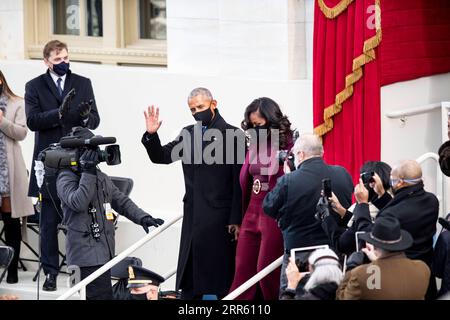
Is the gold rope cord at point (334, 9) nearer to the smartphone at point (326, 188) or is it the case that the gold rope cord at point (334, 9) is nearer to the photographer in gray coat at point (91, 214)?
the photographer in gray coat at point (91, 214)

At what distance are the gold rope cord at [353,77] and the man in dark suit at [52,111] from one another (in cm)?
173

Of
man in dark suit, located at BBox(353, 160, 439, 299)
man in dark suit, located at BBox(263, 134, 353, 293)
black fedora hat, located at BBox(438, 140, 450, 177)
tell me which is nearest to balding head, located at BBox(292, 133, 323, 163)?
man in dark suit, located at BBox(263, 134, 353, 293)

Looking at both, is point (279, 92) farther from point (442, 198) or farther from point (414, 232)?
point (414, 232)

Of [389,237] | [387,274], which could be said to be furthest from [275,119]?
[387,274]

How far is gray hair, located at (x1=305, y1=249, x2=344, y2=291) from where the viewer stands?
312 inches

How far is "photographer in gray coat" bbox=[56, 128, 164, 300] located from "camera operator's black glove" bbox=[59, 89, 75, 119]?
60 centimetres

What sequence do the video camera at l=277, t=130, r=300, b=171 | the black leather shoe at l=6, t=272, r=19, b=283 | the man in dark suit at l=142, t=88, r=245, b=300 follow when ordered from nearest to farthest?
the video camera at l=277, t=130, r=300, b=171, the man in dark suit at l=142, t=88, r=245, b=300, the black leather shoe at l=6, t=272, r=19, b=283

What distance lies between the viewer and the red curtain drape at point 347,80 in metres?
10.8

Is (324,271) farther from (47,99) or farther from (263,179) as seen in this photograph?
(47,99)

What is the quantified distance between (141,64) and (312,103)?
2097mm

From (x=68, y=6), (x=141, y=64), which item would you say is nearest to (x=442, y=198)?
(x=141, y=64)

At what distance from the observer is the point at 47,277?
1162cm

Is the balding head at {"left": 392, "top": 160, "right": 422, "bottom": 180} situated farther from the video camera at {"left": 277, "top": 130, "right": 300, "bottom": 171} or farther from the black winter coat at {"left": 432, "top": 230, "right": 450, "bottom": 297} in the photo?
the video camera at {"left": 277, "top": 130, "right": 300, "bottom": 171}

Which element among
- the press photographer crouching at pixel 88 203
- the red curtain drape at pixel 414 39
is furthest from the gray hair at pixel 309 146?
the red curtain drape at pixel 414 39
